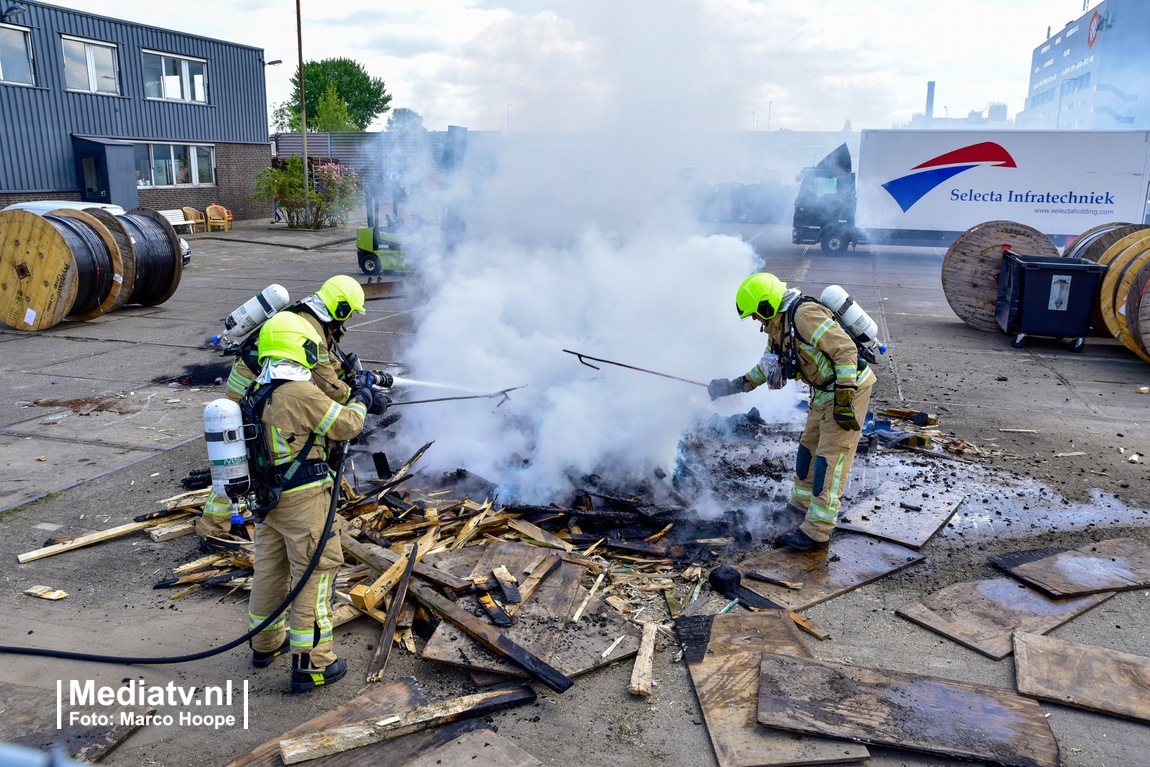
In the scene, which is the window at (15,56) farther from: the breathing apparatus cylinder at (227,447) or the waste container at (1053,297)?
the waste container at (1053,297)

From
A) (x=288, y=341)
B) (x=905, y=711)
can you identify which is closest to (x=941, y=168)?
(x=905, y=711)

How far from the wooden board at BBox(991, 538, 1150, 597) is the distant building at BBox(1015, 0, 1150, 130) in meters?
28.8

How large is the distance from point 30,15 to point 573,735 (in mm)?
23497

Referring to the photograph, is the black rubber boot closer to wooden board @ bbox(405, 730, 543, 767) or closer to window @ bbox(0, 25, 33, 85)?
wooden board @ bbox(405, 730, 543, 767)

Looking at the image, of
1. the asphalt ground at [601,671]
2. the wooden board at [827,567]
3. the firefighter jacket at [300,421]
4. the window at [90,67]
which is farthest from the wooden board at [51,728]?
the window at [90,67]

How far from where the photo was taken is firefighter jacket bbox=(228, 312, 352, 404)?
4375 millimetres

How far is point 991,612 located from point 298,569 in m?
3.99

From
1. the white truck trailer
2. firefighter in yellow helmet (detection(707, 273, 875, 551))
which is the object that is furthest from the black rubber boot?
the white truck trailer

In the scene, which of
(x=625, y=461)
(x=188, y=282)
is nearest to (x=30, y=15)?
(x=188, y=282)

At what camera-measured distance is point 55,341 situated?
1105 centimetres

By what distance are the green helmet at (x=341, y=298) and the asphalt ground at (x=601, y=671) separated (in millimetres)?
1815

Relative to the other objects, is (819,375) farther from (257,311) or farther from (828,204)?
(828,204)

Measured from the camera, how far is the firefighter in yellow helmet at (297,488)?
3.65 meters

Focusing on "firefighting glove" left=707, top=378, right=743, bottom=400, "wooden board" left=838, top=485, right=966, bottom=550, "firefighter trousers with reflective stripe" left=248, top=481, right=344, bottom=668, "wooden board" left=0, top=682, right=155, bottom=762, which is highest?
"firefighting glove" left=707, top=378, right=743, bottom=400
